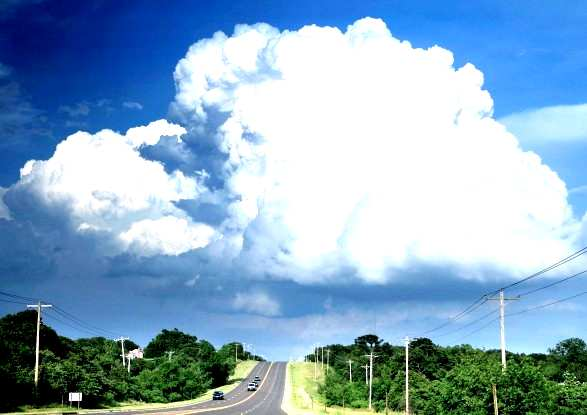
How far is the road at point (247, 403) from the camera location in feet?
272

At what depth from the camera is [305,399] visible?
12512cm

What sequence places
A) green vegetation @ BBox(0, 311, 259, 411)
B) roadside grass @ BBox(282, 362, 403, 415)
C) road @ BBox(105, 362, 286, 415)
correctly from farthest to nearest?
1. roadside grass @ BBox(282, 362, 403, 415)
2. road @ BBox(105, 362, 286, 415)
3. green vegetation @ BBox(0, 311, 259, 411)

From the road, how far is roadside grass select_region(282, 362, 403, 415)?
1566mm

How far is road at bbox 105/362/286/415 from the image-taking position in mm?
82938

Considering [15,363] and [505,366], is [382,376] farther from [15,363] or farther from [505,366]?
[505,366]

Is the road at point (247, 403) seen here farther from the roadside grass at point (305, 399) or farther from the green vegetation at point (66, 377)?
the green vegetation at point (66, 377)

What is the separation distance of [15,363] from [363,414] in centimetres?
4677

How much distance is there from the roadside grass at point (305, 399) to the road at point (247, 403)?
157cm

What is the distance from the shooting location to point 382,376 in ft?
432

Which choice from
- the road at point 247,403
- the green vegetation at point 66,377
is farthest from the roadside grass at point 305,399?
the green vegetation at point 66,377

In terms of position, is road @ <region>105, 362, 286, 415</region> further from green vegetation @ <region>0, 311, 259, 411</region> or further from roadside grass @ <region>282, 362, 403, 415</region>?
green vegetation @ <region>0, 311, 259, 411</region>

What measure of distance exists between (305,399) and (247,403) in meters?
20.9

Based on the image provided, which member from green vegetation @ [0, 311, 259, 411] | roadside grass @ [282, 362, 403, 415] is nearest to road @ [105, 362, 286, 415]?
roadside grass @ [282, 362, 403, 415]

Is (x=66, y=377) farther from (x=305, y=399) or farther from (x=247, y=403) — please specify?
(x=305, y=399)
